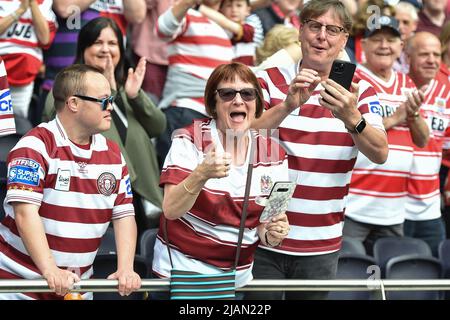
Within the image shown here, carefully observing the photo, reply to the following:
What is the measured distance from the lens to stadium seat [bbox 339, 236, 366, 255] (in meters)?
6.08

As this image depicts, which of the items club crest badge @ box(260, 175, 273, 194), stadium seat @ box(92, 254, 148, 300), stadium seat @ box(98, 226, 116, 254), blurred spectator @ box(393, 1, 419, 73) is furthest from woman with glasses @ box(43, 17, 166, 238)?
blurred spectator @ box(393, 1, 419, 73)

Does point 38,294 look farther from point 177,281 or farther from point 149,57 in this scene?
point 149,57

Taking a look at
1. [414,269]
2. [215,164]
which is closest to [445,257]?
[414,269]

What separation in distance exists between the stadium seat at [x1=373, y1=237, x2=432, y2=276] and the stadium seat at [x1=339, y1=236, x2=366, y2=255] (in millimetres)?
94

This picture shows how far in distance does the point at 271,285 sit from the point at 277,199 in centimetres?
45

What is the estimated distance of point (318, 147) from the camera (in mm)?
4746

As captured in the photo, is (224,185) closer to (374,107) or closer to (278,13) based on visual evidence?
(374,107)

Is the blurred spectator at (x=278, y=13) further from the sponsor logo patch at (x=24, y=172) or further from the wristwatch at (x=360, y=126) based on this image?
the sponsor logo patch at (x=24, y=172)

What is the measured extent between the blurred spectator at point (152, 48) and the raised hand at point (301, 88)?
9.17ft

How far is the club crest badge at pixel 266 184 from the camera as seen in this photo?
412 centimetres

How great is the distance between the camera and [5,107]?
527cm
